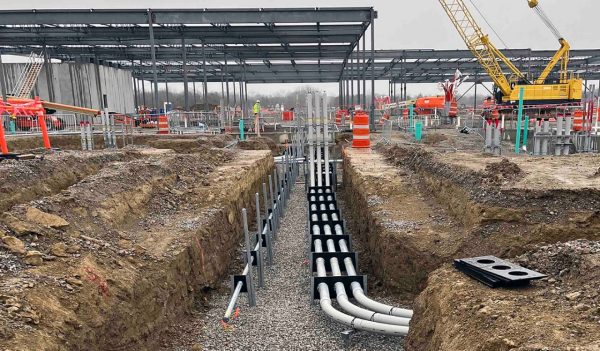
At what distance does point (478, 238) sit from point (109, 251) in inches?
170

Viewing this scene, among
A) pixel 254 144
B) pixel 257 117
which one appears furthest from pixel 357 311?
pixel 257 117

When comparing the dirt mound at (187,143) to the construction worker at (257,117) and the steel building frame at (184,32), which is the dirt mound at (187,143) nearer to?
the steel building frame at (184,32)

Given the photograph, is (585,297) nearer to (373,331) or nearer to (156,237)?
(373,331)

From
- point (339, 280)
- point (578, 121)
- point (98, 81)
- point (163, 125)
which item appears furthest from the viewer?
point (98, 81)

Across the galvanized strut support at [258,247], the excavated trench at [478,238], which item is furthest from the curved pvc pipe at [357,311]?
the galvanized strut support at [258,247]

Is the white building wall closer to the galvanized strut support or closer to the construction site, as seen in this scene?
the construction site

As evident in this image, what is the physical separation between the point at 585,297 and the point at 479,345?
888 millimetres

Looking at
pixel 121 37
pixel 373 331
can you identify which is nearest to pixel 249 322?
pixel 373 331

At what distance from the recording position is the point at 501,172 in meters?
5.98

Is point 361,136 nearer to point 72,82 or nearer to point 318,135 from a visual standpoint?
point 318,135

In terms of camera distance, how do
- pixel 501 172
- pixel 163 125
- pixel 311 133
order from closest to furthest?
pixel 501 172 → pixel 311 133 → pixel 163 125

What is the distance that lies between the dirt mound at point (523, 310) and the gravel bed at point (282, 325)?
106 cm

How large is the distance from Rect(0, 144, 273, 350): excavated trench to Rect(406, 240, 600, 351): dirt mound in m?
2.75

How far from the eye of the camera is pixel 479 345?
101 inches
